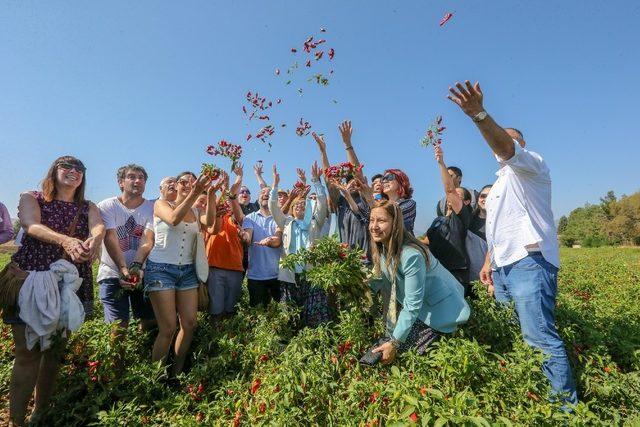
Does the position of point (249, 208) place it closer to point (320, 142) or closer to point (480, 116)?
point (320, 142)

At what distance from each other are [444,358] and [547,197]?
4.83ft

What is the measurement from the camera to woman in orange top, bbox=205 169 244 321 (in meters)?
4.55

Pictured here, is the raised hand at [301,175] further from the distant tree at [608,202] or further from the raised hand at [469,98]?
the distant tree at [608,202]

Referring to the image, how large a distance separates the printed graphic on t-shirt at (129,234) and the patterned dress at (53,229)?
0.72 m

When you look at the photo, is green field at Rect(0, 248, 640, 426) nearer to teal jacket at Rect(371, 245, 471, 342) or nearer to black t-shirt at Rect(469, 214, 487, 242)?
teal jacket at Rect(371, 245, 471, 342)

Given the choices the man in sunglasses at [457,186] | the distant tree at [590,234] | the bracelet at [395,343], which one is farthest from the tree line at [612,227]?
the bracelet at [395,343]

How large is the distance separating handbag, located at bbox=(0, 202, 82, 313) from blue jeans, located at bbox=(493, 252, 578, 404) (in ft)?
13.2

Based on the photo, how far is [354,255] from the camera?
Answer: 10.4 feet

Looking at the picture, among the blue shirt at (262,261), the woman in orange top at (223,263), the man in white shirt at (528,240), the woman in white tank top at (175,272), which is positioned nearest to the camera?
the man in white shirt at (528,240)

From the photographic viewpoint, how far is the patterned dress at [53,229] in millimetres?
3049

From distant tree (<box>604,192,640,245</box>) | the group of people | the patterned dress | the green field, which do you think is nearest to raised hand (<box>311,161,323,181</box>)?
the group of people

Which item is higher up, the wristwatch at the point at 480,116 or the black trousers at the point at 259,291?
the wristwatch at the point at 480,116

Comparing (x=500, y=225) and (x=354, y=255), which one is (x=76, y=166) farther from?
(x=500, y=225)

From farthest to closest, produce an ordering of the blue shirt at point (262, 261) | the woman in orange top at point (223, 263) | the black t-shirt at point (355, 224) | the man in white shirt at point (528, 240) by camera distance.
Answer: the blue shirt at point (262, 261) < the woman in orange top at point (223, 263) < the black t-shirt at point (355, 224) < the man in white shirt at point (528, 240)
